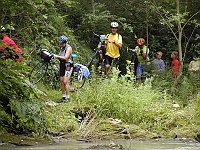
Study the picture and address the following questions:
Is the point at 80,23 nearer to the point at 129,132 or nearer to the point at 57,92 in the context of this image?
the point at 57,92

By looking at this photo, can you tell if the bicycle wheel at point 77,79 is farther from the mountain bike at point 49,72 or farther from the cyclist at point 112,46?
the cyclist at point 112,46

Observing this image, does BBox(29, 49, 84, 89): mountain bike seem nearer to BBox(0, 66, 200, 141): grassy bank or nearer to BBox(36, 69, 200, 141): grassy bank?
BBox(0, 66, 200, 141): grassy bank

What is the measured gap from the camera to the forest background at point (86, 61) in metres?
6.46

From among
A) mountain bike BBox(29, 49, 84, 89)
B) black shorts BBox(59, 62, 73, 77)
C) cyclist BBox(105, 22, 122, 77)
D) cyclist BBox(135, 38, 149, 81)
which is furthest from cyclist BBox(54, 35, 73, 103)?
cyclist BBox(135, 38, 149, 81)

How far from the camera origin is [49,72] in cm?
1345

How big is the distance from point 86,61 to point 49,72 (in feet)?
9.59

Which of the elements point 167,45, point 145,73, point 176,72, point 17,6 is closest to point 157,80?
point 145,73

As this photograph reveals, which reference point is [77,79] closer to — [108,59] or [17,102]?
[108,59]

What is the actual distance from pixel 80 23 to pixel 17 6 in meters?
13.9

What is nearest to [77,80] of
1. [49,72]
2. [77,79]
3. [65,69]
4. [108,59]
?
[77,79]

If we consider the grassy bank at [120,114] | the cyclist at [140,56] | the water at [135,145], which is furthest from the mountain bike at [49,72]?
the water at [135,145]

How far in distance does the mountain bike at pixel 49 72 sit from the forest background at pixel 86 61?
0.38 m

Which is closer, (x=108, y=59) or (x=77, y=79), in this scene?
(x=77, y=79)

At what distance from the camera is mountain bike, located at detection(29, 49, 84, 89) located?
38.1ft
